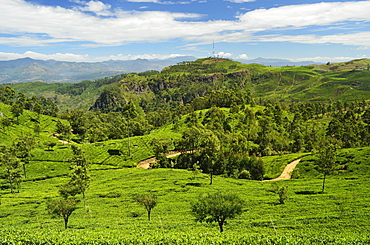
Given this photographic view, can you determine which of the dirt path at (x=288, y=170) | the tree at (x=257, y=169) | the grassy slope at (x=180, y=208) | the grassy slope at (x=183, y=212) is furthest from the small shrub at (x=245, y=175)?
the grassy slope at (x=183, y=212)

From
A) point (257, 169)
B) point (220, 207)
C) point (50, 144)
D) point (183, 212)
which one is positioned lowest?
point (257, 169)

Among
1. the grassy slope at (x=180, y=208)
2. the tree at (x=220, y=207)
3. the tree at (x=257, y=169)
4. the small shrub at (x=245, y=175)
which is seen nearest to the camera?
the grassy slope at (x=180, y=208)

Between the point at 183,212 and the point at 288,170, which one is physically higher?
the point at 183,212

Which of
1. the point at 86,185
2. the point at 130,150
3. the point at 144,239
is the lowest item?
the point at 130,150

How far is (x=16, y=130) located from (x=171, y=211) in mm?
168104

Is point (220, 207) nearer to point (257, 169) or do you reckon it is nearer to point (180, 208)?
point (180, 208)

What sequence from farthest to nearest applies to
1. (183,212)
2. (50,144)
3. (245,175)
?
(50,144), (245,175), (183,212)

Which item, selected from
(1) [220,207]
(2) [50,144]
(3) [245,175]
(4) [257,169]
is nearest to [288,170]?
(4) [257,169]

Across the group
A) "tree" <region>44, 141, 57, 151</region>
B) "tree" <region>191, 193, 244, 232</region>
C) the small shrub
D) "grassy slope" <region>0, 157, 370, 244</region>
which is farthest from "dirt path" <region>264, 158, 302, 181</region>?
"tree" <region>44, 141, 57, 151</region>

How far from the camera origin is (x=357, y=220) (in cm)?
4322

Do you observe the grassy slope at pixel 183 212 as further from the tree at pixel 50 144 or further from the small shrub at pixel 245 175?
the tree at pixel 50 144

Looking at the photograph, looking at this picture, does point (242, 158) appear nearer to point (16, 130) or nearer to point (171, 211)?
point (171, 211)

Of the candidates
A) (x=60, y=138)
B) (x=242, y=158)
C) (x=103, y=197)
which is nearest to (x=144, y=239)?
(x=103, y=197)

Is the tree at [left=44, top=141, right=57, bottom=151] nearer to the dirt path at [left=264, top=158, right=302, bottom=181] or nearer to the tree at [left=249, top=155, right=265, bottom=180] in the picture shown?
the tree at [left=249, top=155, right=265, bottom=180]
